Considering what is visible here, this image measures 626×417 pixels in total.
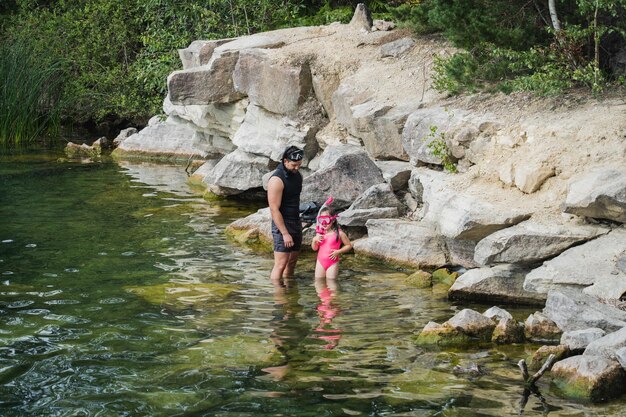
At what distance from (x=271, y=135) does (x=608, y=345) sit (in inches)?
418

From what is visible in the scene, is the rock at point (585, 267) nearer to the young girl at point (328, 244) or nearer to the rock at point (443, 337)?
the rock at point (443, 337)

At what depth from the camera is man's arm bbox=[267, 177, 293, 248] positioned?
36.8 ft

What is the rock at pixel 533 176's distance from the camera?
36.2 feet

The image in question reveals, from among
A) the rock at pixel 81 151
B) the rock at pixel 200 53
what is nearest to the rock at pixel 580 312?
the rock at pixel 200 53

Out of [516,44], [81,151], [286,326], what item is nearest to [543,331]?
[286,326]

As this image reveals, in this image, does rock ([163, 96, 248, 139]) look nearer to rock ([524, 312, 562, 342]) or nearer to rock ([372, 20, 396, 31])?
rock ([372, 20, 396, 31])

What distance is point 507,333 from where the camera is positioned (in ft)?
28.7

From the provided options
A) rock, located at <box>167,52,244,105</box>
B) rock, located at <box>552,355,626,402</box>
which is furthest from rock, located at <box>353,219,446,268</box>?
rock, located at <box>167,52,244,105</box>

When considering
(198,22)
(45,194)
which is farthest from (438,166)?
(198,22)

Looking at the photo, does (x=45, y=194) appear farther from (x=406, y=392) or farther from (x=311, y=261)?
(x=406, y=392)

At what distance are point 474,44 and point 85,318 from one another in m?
7.11

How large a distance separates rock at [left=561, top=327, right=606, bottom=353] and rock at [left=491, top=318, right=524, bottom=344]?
0.61 meters

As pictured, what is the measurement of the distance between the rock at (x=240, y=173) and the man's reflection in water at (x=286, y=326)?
5.91 metres

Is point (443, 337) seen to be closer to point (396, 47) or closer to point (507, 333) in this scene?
point (507, 333)
